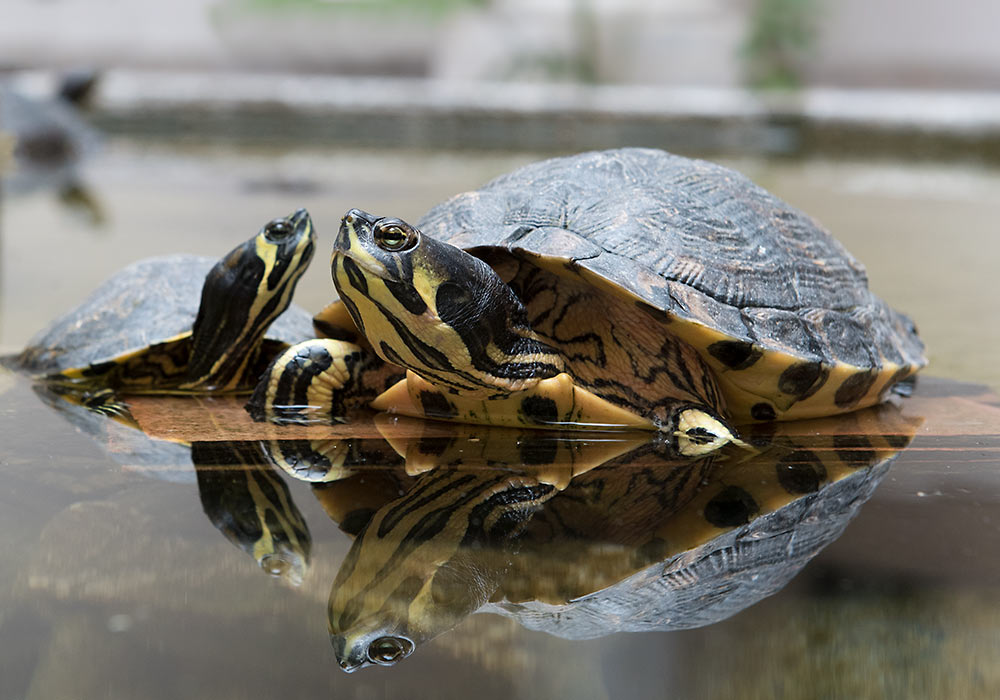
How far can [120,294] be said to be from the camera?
244 cm

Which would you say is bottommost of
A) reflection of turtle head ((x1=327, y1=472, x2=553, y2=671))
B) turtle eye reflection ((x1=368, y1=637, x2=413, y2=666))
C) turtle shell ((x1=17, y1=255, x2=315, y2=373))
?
turtle shell ((x1=17, y1=255, x2=315, y2=373))

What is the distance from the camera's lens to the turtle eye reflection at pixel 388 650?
896 mm

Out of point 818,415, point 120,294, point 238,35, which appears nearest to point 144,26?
point 238,35

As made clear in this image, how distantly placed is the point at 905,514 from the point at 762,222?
0.87 m

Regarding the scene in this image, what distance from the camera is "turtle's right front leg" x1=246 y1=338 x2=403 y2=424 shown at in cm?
190

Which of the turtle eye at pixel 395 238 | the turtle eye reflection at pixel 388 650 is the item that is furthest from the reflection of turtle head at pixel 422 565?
the turtle eye at pixel 395 238

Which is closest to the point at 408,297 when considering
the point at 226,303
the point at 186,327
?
the point at 226,303

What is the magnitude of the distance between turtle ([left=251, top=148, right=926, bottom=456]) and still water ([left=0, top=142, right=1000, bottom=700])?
102 mm

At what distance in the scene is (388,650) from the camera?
3.00 ft

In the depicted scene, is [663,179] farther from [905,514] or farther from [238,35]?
[238,35]

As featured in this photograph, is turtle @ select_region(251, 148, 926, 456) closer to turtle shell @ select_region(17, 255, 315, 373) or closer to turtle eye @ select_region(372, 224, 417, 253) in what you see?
turtle eye @ select_region(372, 224, 417, 253)

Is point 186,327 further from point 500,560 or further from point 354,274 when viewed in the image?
point 500,560

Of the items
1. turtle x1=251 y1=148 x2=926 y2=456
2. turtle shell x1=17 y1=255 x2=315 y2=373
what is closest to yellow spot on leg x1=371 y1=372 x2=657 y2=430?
turtle x1=251 y1=148 x2=926 y2=456

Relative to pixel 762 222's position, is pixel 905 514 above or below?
below
